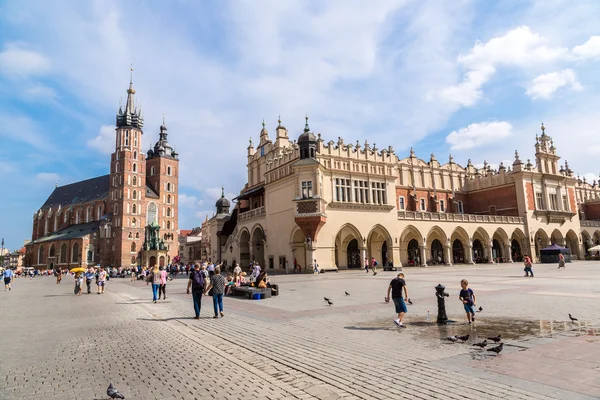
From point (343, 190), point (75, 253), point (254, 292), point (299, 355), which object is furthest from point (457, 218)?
point (75, 253)

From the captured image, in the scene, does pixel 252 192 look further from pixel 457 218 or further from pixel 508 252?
pixel 508 252

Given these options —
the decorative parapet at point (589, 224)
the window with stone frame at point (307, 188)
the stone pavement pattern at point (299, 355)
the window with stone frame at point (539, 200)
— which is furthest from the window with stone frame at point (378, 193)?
the decorative parapet at point (589, 224)

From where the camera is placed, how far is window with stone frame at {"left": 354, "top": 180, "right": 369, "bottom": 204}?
38938 mm

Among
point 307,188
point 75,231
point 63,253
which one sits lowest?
point 63,253

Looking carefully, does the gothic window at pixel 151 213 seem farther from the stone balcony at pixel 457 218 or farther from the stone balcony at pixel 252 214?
the stone balcony at pixel 457 218

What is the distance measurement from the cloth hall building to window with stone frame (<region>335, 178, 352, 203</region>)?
10cm

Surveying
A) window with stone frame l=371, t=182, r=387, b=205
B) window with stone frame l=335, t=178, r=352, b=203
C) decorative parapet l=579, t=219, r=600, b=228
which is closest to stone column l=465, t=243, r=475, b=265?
window with stone frame l=371, t=182, r=387, b=205

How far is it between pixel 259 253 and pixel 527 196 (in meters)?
35.3

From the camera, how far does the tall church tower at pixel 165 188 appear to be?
9662 cm

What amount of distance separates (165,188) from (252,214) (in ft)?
207

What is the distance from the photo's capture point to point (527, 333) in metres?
8.20

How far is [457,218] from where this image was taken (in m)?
45.0

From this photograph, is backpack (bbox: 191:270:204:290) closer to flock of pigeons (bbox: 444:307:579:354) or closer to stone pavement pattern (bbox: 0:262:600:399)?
stone pavement pattern (bbox: 0:262:600:399)

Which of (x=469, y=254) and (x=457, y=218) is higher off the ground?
(x=457, y=218)
